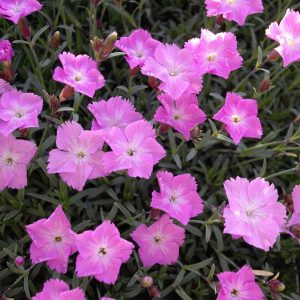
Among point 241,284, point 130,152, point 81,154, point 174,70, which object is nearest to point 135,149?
point 130,152

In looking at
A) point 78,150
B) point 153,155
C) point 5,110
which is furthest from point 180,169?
point 5,110

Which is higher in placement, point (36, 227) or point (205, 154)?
point (36, 227)

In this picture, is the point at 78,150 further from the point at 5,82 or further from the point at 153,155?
the point at 5,82

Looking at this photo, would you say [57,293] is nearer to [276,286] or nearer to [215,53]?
[276,286]

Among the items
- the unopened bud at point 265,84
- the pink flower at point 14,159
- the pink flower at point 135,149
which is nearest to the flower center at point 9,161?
the pink flower at point 14,159

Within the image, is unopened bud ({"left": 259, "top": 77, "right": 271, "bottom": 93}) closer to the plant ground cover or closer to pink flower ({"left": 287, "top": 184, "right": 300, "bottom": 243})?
the plant ground cover
